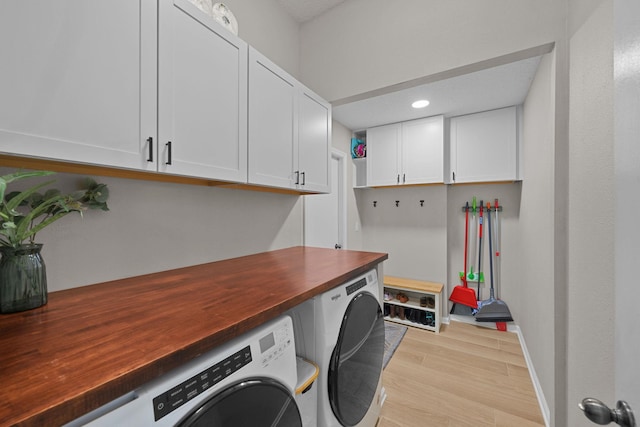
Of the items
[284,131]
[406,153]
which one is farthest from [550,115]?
[406,153]

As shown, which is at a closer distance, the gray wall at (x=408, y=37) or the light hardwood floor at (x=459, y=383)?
the gray wall at (x=408, y=37)

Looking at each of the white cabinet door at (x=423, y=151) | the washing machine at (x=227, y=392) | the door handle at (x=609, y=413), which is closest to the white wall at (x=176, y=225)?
the washing machine at (x=227, y=392)

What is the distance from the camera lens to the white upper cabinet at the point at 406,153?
3158mm

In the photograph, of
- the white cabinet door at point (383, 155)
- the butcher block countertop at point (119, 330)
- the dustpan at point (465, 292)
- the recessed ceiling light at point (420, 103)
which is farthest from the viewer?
the white cabinet door at point (383, 155)

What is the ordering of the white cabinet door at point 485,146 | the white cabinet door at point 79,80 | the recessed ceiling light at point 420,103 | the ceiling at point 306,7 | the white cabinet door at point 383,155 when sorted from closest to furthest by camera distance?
1. the white cabinet door at point 79,80
2. the ceiling at point 306,7
3. the recessed ceiling light at point 420,103
4. the white cabinet door at point 485,146
5. the white cabinet door at point 383,155

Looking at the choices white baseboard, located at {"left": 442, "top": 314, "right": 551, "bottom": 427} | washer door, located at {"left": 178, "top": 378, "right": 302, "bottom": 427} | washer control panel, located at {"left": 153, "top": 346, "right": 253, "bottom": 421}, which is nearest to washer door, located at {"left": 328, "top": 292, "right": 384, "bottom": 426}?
washer door, located at {"left": 178, "top": 378, "right": 302, "bottom": 427}

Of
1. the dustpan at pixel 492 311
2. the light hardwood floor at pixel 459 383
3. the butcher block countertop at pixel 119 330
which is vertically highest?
the butcher block countertop at pixel 119 330

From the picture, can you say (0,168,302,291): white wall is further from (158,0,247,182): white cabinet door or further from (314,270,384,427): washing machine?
(314,270,384,427): washing machine

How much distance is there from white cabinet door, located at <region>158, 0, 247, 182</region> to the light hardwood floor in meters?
1.93

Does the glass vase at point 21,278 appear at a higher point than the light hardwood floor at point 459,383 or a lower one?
higher

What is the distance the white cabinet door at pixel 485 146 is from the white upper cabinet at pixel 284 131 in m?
1.97

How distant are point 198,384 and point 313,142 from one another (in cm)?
163

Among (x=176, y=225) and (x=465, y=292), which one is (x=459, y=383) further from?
(x=176, y=225)

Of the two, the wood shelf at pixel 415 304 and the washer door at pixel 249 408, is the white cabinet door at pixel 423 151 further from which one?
the washer door at pixel 249 408
